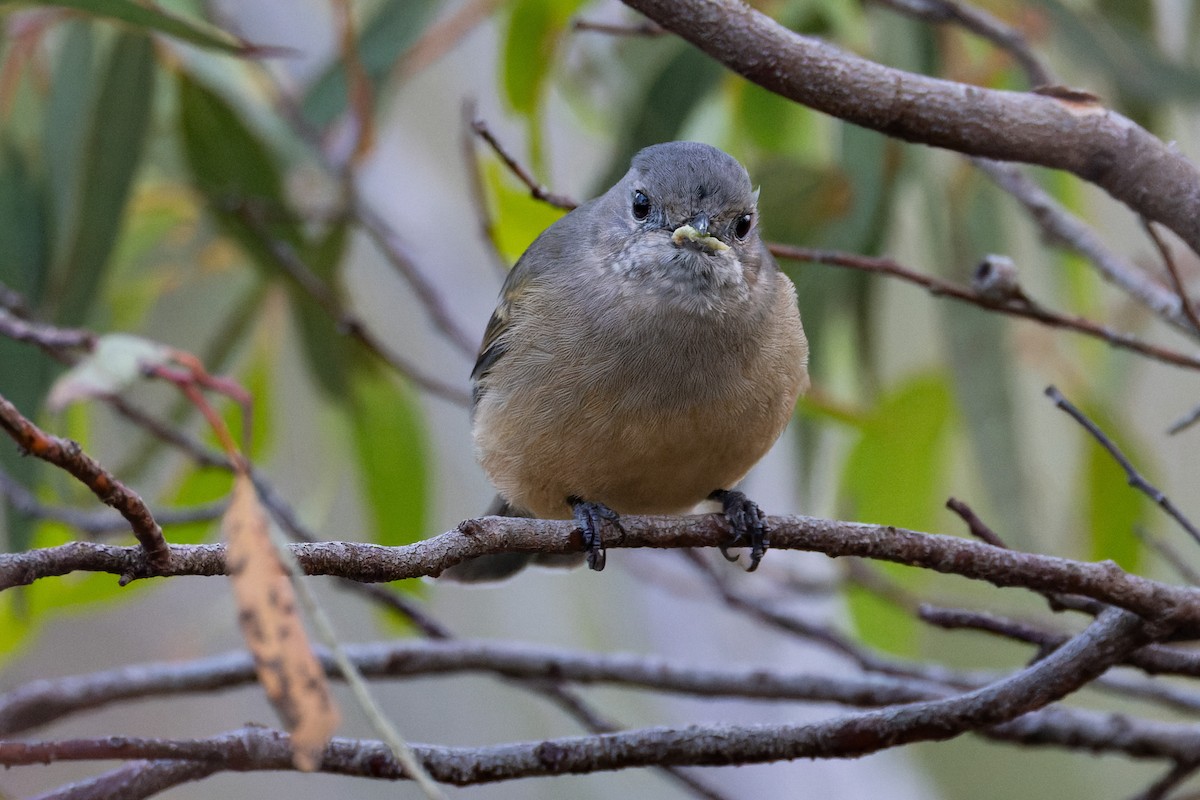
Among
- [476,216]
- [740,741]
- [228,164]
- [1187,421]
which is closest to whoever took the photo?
[740,741]

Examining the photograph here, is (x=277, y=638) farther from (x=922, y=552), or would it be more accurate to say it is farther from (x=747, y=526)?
(x=747, y=526)

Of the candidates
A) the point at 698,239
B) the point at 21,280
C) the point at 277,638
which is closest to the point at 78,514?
the point at 21,280

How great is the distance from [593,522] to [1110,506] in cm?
164

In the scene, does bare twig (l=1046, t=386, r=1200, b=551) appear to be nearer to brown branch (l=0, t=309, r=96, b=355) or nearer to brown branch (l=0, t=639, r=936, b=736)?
brown branch (l=0, t=639, r=936, b=736)

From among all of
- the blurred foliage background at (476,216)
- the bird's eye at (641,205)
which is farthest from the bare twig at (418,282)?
the bird's eye at (641,205)

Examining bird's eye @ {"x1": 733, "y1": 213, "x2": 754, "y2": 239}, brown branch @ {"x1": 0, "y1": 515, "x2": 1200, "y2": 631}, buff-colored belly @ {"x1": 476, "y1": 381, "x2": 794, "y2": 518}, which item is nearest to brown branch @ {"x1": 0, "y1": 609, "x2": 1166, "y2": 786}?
brown branch @ {"x1": 0, "y1": 515, "x2": 1200, "y2": 631}

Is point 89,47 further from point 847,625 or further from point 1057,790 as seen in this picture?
point 1057,790

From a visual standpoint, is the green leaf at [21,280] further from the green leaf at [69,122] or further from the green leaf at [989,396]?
the green leaf at [989,396]

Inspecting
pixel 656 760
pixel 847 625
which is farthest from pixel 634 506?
pixel 847 625

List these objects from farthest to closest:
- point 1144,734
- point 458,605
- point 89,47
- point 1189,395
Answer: point 1189,395, point 458,605, point 89,47, point 1144,734

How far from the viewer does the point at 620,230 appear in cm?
251

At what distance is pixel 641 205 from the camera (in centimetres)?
249

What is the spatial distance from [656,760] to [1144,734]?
3.54ft

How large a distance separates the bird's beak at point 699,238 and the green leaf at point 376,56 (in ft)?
3.67
